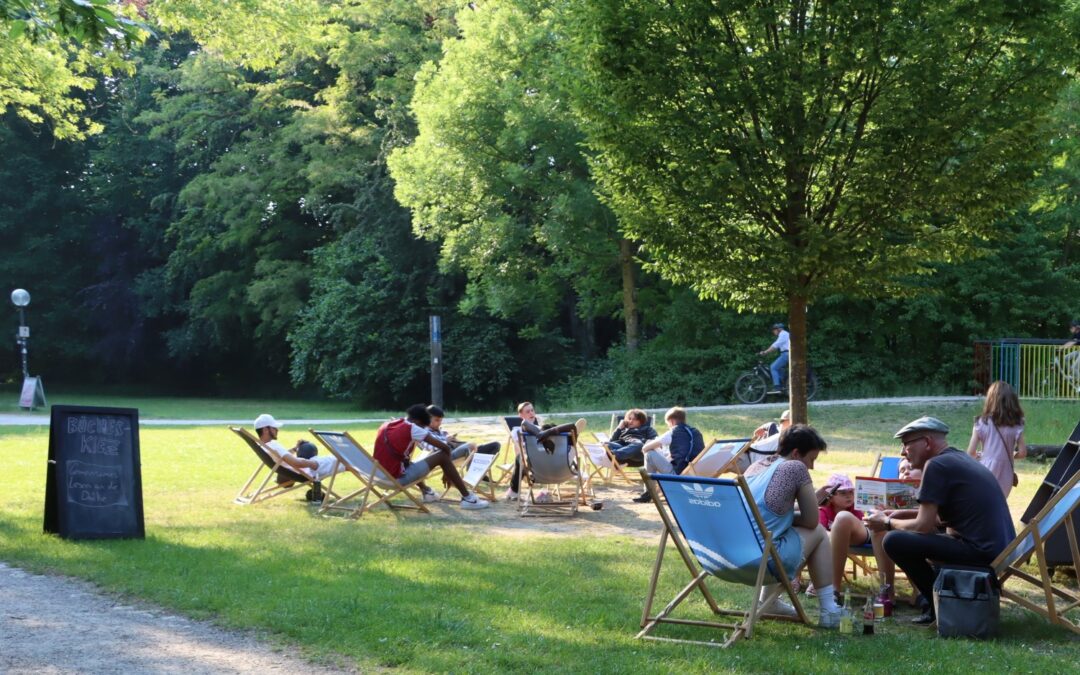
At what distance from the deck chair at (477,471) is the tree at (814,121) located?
2811 millimetres

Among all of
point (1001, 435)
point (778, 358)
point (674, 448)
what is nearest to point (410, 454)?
point (674, 448)

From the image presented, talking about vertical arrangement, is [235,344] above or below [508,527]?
above

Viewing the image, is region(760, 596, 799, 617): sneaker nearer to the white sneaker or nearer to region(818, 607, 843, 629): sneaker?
the white sneaker

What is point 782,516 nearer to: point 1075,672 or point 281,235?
point 1075,672

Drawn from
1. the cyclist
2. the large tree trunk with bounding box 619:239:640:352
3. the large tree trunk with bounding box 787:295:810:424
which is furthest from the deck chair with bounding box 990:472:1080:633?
the large tree trunk with bounding box 619:239:640:352

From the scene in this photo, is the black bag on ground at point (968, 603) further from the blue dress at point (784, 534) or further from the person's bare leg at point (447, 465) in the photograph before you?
the person's bare leg at point (447, 465)

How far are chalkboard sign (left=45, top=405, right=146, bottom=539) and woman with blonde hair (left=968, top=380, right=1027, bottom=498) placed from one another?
6443 millimetres

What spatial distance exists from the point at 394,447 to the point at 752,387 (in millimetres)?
14714

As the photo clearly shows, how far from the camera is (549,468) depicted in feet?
36.5

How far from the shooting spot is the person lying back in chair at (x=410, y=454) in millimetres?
10992

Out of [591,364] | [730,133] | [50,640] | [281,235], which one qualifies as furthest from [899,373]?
[50,640]

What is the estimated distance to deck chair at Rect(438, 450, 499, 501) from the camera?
11.7m

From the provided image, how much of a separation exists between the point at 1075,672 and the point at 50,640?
16.3 feet

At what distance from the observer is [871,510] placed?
7289mm
